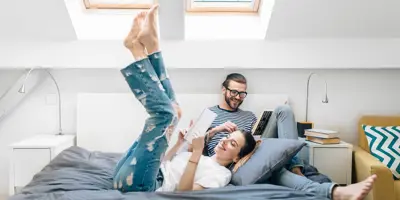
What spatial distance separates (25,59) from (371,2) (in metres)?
2.73

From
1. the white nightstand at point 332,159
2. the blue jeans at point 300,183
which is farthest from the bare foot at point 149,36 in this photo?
the white nightstand at point 332,159

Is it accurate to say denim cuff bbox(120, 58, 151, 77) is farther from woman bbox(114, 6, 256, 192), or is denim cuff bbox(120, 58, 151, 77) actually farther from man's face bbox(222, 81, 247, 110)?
man's face bbox(222, 81, 247, 110)

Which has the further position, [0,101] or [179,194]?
[0,101]

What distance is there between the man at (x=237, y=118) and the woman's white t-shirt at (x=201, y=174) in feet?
1.31

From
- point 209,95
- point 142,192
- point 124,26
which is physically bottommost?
point 142,192

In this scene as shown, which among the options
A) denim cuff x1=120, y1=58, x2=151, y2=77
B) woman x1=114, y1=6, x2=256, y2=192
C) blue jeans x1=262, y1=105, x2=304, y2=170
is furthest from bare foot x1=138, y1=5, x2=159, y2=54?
blue jeans x1=262, y1=105, x2=304, y2=170

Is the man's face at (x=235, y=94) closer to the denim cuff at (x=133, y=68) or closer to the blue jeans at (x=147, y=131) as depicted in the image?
the blue jeans at (x=147, y=131)

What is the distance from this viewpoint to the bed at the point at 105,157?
1.93 metres

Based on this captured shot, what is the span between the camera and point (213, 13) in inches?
134

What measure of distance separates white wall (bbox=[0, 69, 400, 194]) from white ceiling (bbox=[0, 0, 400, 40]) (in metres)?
0.31

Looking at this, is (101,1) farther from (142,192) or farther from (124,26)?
(142,192)

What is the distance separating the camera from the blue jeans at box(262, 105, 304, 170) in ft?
8.88

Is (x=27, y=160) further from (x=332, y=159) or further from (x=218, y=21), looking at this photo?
(x=332, y=159)

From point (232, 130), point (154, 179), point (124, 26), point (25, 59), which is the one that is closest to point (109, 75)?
point (124, 26)
